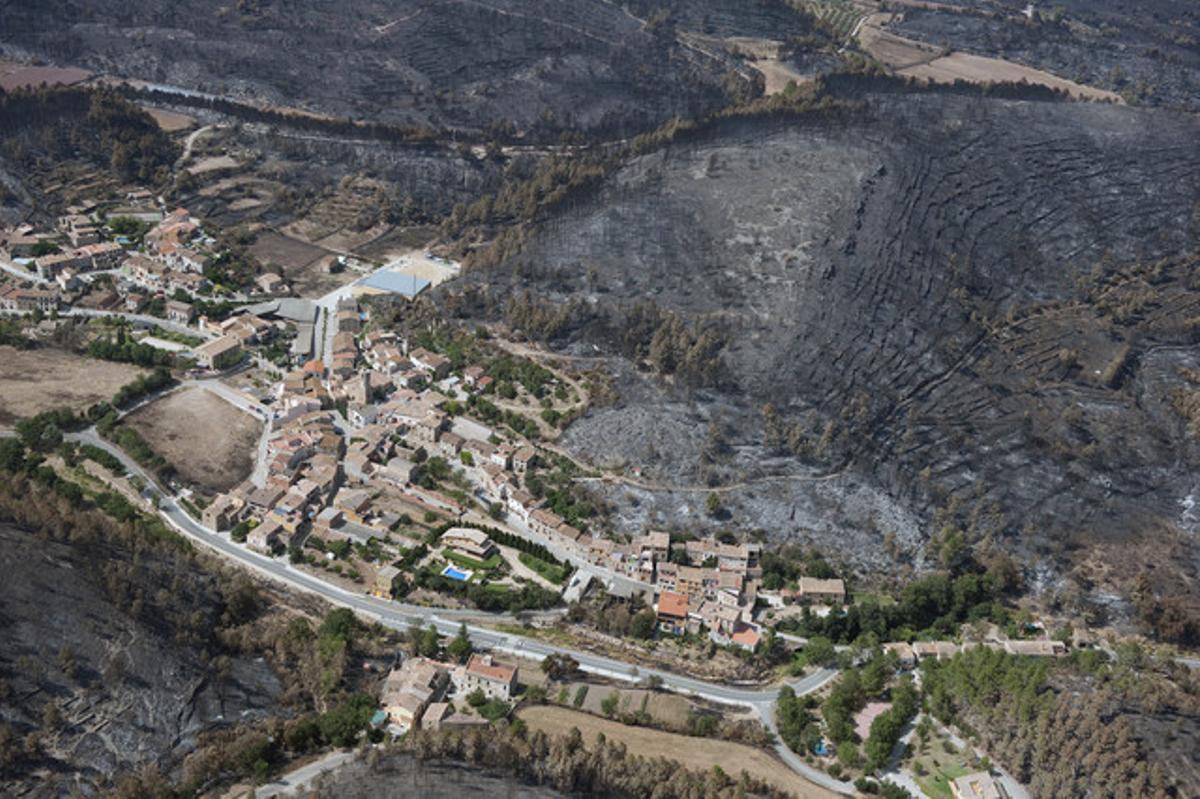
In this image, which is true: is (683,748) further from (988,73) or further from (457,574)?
(988,73)

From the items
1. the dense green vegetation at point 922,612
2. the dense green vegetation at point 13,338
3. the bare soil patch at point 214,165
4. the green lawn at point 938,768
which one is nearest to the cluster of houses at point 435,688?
the dense green vegetation at point 922,612

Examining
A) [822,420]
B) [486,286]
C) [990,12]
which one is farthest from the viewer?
[990,12]

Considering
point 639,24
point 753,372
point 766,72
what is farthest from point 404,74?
point 753,372

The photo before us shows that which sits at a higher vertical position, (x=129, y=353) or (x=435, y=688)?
(x=435, y=688)

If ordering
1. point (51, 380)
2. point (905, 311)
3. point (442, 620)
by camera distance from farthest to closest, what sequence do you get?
point (905, 311)
point (51, 380)
point (442, 620)

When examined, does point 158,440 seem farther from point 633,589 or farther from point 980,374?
point 980,374

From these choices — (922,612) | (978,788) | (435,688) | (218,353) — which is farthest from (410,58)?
(978,788)

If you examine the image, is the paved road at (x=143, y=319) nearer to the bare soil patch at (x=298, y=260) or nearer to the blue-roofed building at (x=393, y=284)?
the bare soil patch at (x=298, y=260)
